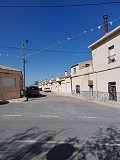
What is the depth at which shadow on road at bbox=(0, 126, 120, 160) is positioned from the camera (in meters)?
4.56

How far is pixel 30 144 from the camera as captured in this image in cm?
546

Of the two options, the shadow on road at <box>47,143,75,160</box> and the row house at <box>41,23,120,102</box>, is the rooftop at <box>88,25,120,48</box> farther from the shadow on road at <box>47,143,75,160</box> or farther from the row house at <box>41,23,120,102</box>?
the shadow on road at <box>47,143,75,160</box>

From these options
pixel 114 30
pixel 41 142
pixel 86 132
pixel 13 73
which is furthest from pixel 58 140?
pixel 13 73

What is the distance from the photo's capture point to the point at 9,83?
22078 mm

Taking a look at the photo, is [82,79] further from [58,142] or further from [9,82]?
[58,142]

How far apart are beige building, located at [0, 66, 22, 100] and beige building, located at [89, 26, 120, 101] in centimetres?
930

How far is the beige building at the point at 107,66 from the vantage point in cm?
1712

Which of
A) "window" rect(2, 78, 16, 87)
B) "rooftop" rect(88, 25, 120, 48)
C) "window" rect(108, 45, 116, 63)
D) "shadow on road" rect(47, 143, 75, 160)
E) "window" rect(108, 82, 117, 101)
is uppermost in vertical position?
"rooftop" rect(88, 25, 120, 48)

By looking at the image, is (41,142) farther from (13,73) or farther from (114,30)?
(13,73)

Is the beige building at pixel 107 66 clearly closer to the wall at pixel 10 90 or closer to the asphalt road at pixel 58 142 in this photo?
the wall at pixel 10 90

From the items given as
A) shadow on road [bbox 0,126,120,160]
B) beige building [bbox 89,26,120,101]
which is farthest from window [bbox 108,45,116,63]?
shadow on road [bbox 0,126,120,160]

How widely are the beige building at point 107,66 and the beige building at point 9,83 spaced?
30.5ft

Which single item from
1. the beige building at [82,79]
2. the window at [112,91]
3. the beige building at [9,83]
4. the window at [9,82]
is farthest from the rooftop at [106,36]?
the window at [9,82]

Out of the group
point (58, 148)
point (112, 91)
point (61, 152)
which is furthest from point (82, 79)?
point (61, 152)
